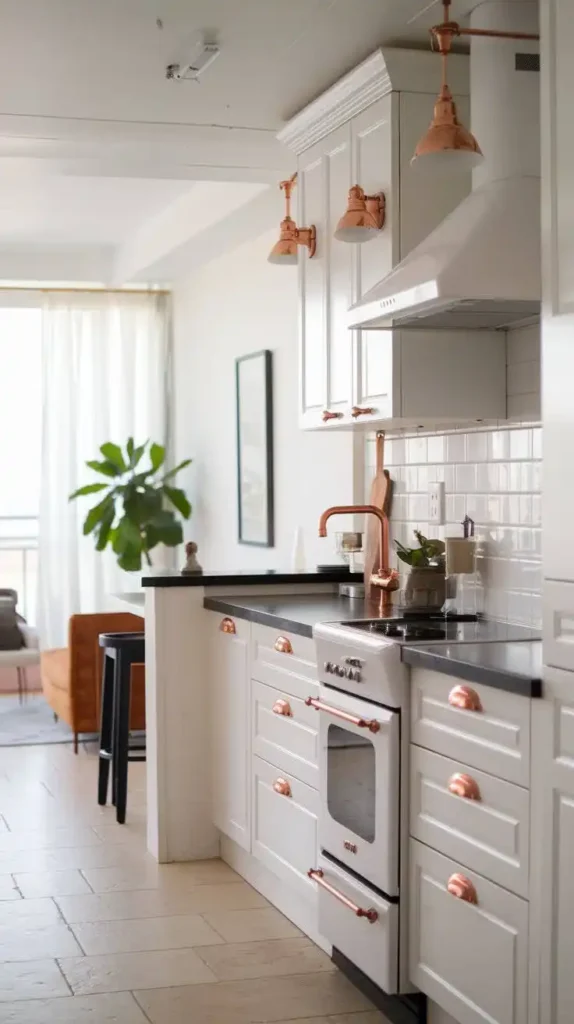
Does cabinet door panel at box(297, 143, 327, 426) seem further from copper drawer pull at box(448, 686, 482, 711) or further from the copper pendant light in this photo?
copper drawer pull at box(448, 686, 482, 711)

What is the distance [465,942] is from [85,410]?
6.74 m

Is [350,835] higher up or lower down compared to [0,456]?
lower down

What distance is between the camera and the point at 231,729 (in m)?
4.49

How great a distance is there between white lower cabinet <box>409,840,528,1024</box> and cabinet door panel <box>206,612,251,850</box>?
1.31m

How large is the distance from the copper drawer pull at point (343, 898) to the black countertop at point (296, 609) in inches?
25.6

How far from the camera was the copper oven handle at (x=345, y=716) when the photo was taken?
Result: 10.5 ft

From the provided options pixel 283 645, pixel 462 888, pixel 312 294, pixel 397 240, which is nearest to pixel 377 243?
pixel 397 240

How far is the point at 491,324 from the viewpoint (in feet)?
12.7

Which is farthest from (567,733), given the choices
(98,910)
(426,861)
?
(98,910)

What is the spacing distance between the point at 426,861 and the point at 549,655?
0.71 metres

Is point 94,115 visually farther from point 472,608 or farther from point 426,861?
point 426,861

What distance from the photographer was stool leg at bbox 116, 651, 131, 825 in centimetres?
523

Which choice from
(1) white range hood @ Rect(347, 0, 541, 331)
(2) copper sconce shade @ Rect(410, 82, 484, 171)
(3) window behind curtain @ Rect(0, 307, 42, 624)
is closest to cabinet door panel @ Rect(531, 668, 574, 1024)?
(1) white range hood @ Rect(347, 0, 541, 331)

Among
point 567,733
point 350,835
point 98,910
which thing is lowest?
Answer: point 98,910
